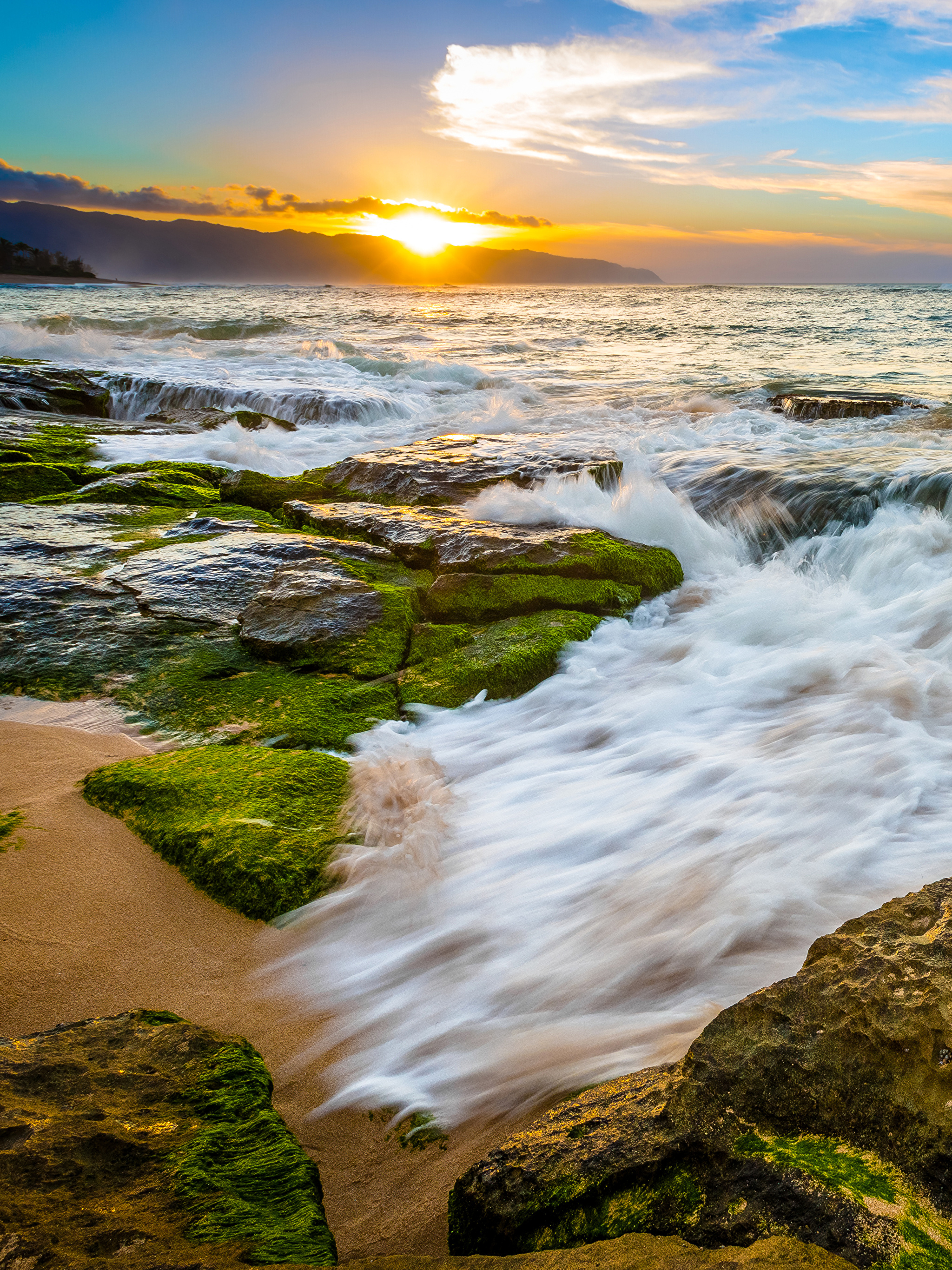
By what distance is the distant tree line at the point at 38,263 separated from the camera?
89375 mm

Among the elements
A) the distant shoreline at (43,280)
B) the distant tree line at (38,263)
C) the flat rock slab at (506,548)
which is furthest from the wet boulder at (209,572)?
the distant tree line at (38,263)

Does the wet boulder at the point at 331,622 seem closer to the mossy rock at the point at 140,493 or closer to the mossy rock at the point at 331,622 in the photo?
the mossy rock at the point at 331,622

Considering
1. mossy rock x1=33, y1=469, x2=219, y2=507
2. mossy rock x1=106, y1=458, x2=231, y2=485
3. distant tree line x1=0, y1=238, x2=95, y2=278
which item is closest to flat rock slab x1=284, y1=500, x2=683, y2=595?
mossy rock x1=33, y1=469, x2=219, y2=507

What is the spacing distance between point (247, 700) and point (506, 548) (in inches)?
91.8

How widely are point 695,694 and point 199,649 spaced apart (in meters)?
2.85

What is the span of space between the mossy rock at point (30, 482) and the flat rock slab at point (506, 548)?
280 cm

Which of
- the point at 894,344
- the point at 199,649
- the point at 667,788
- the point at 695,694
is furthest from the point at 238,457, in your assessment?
the point at 894,344

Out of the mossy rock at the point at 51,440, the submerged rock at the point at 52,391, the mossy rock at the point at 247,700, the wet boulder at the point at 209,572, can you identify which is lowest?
the mossy rock at the point at 247,700

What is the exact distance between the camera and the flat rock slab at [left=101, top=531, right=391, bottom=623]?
4.87 meters

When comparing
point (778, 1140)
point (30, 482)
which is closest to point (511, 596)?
point (778, 1140)

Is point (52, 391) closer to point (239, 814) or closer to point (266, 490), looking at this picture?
point (266, 490)

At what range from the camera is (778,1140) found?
1.46 m

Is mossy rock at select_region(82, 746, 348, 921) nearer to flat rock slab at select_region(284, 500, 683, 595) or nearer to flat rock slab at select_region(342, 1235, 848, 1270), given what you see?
flat rock slab at select_region(342, 1235, 848, 1270)

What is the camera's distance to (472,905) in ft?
9.38
